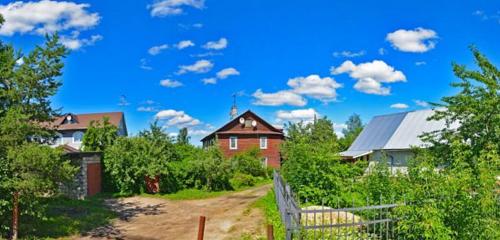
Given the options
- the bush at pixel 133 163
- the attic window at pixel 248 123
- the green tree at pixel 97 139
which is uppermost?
the attic window at pixel 248 123

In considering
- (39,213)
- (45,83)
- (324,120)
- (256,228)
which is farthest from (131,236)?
(324,120)

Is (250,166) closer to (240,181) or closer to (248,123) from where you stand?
(240,181)

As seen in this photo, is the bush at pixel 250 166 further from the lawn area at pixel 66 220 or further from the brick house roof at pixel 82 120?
the brick house roof at pixel 82 120

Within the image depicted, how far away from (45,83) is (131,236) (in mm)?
5460

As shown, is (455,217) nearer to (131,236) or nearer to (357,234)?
(357,234)

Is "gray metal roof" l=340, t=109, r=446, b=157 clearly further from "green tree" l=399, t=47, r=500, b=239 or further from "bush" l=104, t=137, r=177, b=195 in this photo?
"green tree" l=399, t=47, r=500, b=239

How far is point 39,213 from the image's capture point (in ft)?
40.8

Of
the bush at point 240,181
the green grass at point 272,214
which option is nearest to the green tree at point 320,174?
the green grass at point 272,214

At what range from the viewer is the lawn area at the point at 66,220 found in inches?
506

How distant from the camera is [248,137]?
4341 centimetres

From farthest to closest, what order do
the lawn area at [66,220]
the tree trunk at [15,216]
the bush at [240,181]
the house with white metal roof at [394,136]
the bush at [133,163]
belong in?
the house with white metal roof at [394,136] < the bush at [240,181] < the bush at [133,163] < the lawn area at [66,220] < the tree trunk at [15,216]

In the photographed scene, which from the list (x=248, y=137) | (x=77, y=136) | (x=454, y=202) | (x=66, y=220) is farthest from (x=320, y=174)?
(x=77, y=136)

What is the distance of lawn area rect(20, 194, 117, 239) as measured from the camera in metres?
12.9

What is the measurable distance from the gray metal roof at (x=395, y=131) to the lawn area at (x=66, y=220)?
2137cm
